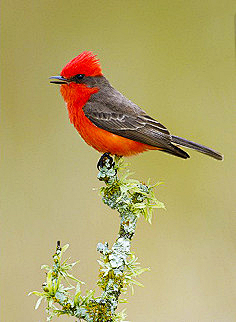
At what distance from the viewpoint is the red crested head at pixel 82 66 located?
2965mm

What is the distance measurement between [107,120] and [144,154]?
132 centimetres

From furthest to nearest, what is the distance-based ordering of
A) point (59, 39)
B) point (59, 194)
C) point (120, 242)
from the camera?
point (59, 39) → point (59, 194) → point (120, 242)

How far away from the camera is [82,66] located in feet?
9.82

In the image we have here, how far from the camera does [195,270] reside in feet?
12.4

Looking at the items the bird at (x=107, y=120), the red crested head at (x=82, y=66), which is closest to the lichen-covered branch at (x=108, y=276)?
the bird at (x=107, y=120)

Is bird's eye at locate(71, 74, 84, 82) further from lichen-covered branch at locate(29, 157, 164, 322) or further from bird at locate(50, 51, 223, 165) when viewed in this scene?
lichen-covered branch at locate(29, 157, 164, 322)

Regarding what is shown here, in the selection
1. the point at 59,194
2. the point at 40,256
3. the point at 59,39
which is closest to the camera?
the point at 40,256

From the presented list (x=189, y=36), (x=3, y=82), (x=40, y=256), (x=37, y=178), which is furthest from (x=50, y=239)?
(x=189, y=36)

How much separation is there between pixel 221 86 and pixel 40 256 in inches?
81.5

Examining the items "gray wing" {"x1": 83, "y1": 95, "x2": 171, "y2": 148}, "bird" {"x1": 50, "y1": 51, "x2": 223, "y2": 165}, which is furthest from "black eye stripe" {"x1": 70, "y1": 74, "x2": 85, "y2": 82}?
"gray wing" {"x1": 83, "y1": 95, "x2": 171, "y2": 148}

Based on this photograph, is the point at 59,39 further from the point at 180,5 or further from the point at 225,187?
the point at 225,187

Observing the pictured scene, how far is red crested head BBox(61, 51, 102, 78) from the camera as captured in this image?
117 inches

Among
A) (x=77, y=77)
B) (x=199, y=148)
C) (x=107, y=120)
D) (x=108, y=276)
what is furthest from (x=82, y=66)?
(x=108, y=276)

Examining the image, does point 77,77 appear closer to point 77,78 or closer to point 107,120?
point 77,78
